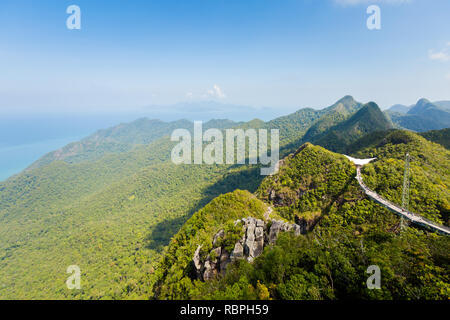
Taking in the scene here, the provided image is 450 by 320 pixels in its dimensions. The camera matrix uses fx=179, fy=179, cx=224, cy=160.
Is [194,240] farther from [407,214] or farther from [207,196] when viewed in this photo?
[207,196]

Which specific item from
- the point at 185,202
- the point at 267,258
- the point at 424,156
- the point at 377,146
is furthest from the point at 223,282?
the point at 185,202

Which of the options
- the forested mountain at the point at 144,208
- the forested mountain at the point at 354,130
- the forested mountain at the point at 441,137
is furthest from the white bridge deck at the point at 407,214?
the forested mountain at the point at 441,137

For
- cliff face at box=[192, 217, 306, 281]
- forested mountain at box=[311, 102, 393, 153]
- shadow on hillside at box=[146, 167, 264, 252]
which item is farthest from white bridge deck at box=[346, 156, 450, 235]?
forested mountain at box=[311, 102, 393, 153]

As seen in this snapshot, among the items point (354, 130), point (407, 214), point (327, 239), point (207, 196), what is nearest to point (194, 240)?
point (327, 239)

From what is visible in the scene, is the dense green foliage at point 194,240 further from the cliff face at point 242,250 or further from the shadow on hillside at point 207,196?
the shadow on hillside at point 207,196

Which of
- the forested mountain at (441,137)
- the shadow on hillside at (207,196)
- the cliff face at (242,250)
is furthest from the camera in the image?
the shadow on hillside at (207,196)

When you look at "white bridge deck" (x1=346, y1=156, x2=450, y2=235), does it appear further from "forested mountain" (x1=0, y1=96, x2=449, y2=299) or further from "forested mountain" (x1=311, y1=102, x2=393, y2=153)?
"forested mountain" (x1=311, y1=102, x2=393, y2=153)
